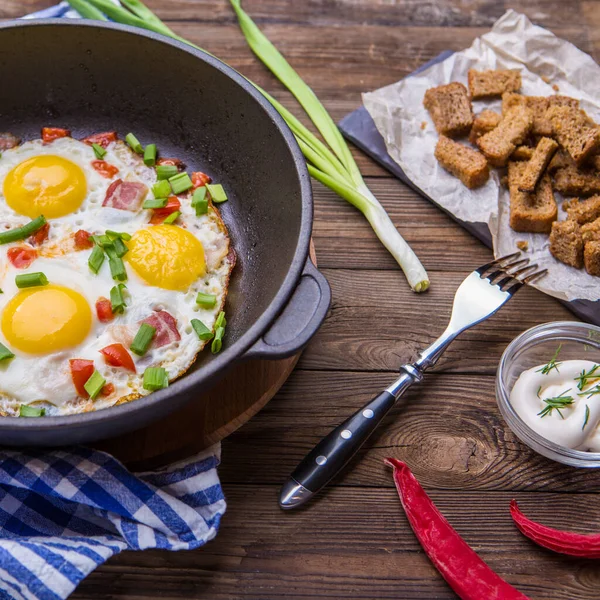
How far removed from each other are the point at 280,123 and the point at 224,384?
955 mm

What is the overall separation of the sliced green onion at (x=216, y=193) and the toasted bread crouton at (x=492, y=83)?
1436 millimetres

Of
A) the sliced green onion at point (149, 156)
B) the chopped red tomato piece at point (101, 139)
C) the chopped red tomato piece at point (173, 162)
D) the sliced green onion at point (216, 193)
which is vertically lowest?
the sliced green onion at point (216, 193)

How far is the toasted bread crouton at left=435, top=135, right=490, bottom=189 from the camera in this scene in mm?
3217

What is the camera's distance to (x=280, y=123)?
8.22 feet

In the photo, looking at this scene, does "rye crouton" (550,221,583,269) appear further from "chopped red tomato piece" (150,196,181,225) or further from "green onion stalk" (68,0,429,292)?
"chopped red tomato piece" (150,196,181,225)

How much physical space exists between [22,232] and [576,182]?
241cm

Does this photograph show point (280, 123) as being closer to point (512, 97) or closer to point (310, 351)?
point (310, 351)

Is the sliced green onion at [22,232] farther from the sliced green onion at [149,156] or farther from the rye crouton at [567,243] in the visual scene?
the rye crouton at [567,243]

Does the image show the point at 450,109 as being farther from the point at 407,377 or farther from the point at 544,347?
the point at 407,377

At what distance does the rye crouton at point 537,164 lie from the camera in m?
3.17

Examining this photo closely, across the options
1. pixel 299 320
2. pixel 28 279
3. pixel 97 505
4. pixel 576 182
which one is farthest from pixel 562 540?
pixel 28 279

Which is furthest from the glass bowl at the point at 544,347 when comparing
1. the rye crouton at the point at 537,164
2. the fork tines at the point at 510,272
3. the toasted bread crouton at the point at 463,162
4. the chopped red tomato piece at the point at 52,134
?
the chopped red tomato piece at the point at 52,134

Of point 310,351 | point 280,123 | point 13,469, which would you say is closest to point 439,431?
point 310,351

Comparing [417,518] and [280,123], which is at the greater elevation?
[280,123]
